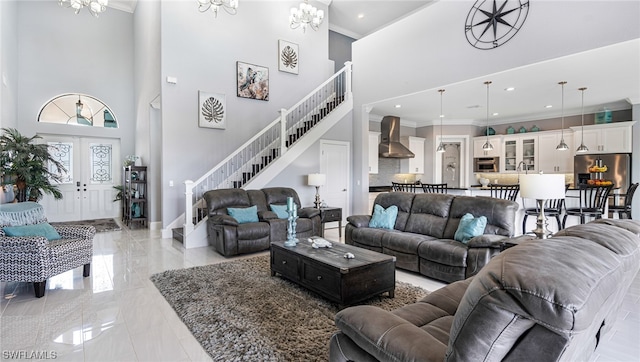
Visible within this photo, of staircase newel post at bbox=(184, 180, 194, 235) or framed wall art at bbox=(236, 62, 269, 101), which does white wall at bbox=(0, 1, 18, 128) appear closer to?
staircase newel post at bbox=(184, 180, 194, 235)

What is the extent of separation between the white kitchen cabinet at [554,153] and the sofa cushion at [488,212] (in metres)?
4.93

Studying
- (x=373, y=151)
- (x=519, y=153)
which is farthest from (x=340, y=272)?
(x=519, y=153)

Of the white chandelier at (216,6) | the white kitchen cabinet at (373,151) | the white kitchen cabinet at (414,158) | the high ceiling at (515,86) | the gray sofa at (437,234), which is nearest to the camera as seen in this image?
the gray sofa at (437,234)

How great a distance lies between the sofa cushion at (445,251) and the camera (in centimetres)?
357

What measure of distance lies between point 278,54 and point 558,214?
655 centimetres

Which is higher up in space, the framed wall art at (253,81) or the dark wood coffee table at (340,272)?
the framed wall art at (253,81)

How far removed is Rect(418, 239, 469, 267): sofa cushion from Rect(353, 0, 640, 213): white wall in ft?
9.97

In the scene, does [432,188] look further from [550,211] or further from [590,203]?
[590,203]

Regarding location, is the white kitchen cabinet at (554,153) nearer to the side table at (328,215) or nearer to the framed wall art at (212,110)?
the side table at (328,215)

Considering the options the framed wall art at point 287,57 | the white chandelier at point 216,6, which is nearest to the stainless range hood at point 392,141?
the framed wall art at point 287,57

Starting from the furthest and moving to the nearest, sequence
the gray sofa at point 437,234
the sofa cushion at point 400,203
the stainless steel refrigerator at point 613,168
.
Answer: the stainless steel refrigerator at point 613,168 < the sofa cushion at point 400,203 < the gray sofa at point 437,234

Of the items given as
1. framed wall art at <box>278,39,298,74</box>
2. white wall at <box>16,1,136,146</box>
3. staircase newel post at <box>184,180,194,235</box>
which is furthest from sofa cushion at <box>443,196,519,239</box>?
white wall at <box>16,1,136,146</box>

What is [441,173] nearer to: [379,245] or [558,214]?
[558,214]

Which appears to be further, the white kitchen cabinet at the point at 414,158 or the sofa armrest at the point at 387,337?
the white kitchen cabinet at the point at 414,158
